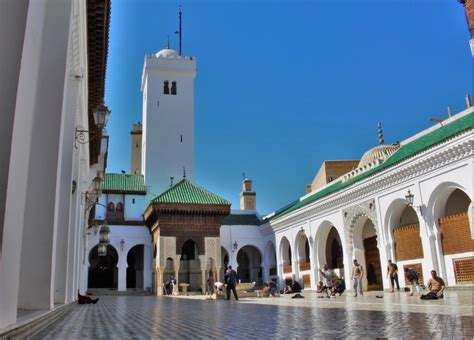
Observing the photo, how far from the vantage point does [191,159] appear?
103 feet

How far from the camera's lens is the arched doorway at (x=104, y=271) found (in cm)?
2798

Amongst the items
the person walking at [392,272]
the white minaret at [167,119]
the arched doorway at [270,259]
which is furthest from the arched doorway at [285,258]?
the person walking at [392,272]

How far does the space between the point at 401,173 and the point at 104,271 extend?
20055mm

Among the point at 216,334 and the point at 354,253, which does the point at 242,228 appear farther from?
Result: the point at 216,334

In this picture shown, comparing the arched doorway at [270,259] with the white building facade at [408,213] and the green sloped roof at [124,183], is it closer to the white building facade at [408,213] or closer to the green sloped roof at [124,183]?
the white building facade at [408,213]

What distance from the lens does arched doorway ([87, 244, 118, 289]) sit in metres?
28.0

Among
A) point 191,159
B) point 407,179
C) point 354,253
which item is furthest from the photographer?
point 191,159

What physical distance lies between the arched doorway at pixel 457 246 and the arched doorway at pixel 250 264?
17.2 m

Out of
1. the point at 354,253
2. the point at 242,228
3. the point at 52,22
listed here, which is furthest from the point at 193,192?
the point at 52,22

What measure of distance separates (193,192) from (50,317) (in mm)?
20210

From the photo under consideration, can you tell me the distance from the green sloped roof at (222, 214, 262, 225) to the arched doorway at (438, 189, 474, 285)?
16.2 metres

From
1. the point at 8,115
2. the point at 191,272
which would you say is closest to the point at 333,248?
the point at 191,272

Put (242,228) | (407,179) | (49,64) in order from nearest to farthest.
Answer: (49,64), (407,179), (242,228)

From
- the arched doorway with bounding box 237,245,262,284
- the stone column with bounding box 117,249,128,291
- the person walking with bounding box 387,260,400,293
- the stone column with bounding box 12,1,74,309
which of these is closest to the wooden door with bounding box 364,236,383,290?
the person walking with bounding box 387,260,400,293
